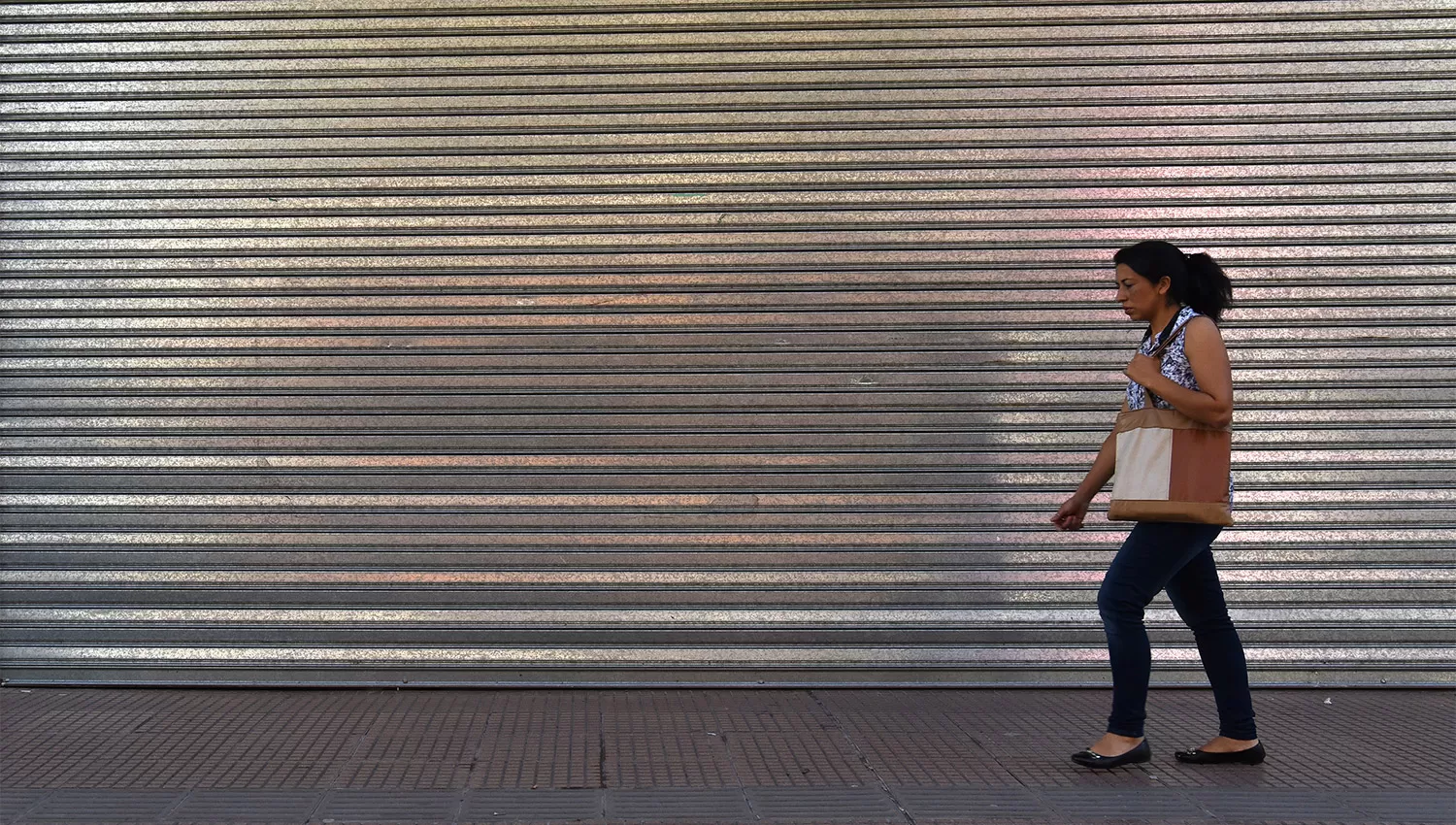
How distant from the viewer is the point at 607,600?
5.91m

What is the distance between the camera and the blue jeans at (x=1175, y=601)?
4.42 m

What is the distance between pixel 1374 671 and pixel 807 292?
3.27 metres

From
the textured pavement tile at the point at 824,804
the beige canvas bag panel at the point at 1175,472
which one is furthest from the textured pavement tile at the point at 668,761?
the beige canvas bag panel at the point at 1175,472

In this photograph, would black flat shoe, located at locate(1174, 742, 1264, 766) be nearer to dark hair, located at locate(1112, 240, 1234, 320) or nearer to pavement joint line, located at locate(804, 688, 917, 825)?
pavement joint line, located at locate(804, 688, 917, 825)

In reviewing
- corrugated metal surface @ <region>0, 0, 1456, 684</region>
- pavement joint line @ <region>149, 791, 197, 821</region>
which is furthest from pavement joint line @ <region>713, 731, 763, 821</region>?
pavement joint line @ <region>149, 791, 197, 821</region>

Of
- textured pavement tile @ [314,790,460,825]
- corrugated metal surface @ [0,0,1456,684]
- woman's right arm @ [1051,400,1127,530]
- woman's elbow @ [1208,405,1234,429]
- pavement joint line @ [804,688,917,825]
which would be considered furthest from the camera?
corrugated metal surface @ [0,0,1456,684]

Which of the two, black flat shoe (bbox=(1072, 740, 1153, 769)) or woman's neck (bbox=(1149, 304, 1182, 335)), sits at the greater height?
woman's neck (bbox=(1149, 304, 1182, 335))

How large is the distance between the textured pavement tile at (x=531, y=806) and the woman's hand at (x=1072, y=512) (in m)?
2.01

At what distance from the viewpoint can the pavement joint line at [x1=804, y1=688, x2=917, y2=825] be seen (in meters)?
4.00

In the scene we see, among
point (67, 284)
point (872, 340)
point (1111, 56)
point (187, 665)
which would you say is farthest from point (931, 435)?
point (67, 284)

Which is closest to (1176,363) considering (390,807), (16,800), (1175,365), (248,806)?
(1175,365)

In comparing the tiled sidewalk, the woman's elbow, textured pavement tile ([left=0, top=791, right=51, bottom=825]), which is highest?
the woman's elbow

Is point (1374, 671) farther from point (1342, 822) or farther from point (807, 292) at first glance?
point (807, 292)

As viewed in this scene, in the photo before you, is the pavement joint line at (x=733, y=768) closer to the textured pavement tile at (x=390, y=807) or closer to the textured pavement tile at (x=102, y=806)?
the textured pavement tile at (x=390, y=807)
